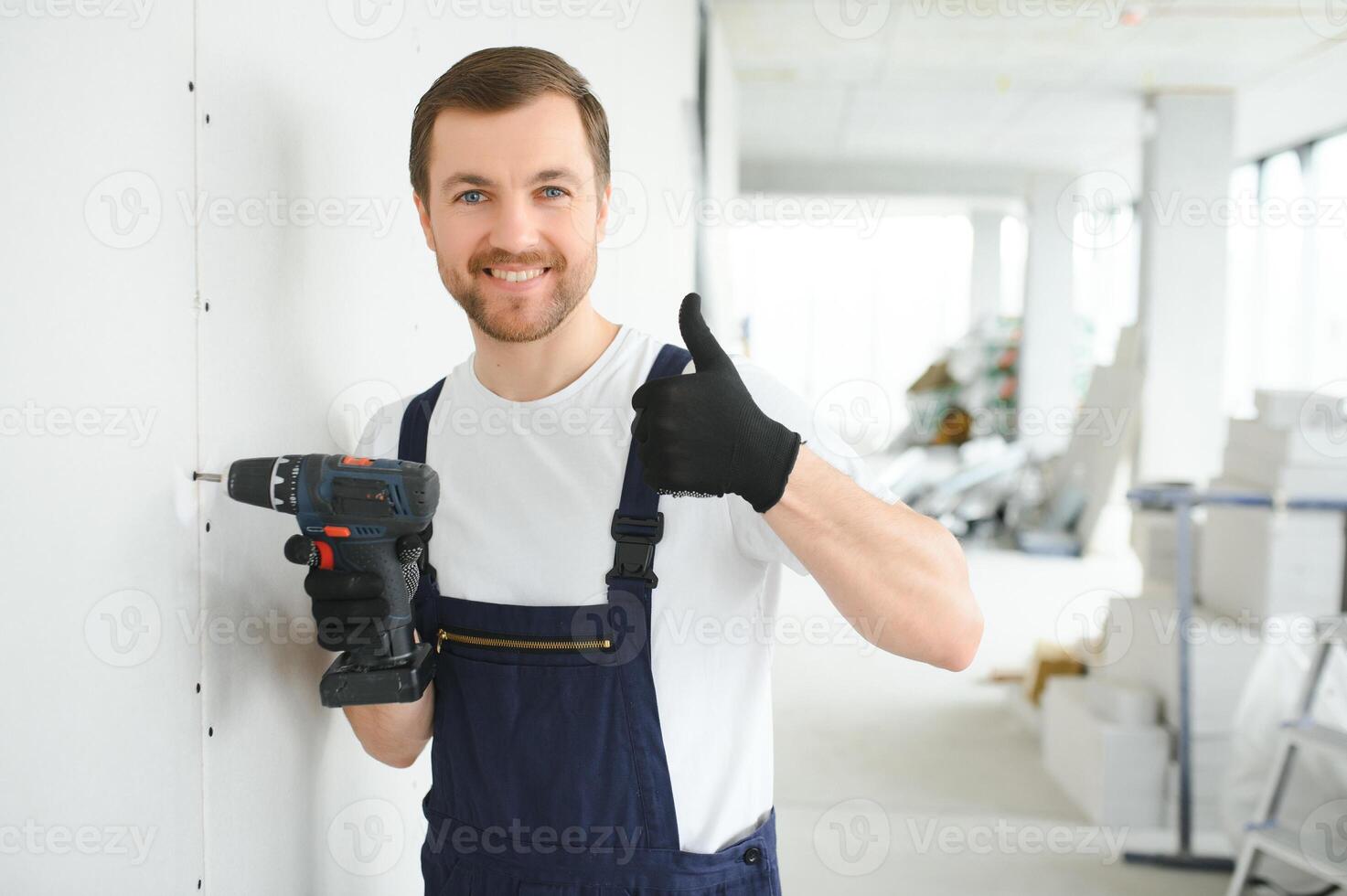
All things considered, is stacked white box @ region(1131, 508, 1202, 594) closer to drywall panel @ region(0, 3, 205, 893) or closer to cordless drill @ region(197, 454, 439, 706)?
cordless drill @ region(197, 454, 439, 706)

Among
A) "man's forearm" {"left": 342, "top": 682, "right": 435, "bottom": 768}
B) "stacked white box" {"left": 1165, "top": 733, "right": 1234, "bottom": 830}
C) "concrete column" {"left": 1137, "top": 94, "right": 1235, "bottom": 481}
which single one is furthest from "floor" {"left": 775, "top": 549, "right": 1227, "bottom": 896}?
"concrete column" {"left": 1137, "top": 94, "right": 1235, "bottom": 481}

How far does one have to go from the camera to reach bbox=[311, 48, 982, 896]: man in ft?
3.41

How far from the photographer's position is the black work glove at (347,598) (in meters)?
1.01

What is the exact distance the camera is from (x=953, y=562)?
1012 millimetres

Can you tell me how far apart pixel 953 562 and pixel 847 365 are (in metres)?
13.8

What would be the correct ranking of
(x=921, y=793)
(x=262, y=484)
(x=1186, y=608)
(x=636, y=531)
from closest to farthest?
(x=262, y=484) → (x=636, y=531) → (x=1186, y=608) → (x=921, y=793)

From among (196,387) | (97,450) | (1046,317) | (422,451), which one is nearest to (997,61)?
(1046,317)

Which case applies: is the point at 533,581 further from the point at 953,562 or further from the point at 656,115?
the point at 656,115

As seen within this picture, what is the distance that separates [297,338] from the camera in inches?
44.9

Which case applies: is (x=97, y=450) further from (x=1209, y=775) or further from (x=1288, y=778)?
(x=1209, y=775)

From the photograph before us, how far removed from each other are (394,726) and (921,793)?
257 centimetres

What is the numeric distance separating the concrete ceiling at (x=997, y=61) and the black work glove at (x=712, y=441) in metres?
4.84

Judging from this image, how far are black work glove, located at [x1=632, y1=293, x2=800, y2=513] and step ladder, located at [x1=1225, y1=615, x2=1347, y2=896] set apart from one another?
2111 millimetres

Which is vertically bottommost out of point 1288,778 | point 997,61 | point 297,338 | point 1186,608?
point 1288,778
